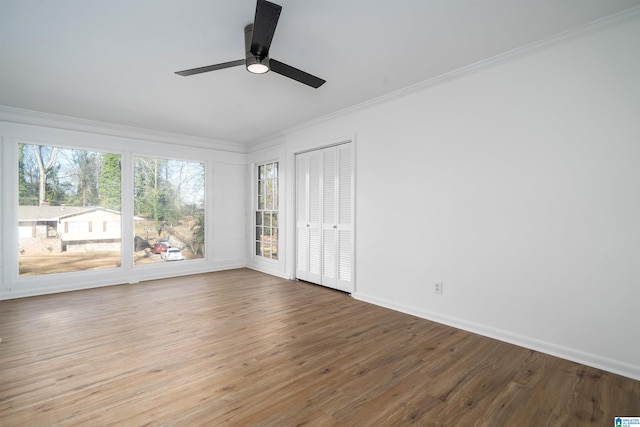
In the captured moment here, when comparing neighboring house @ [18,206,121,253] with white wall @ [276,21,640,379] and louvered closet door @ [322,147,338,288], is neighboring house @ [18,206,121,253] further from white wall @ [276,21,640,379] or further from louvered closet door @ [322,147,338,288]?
white wall @ [276,21,640,379]

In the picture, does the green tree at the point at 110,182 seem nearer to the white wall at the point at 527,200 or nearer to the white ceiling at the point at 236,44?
the white ceiling at the point at 236,44

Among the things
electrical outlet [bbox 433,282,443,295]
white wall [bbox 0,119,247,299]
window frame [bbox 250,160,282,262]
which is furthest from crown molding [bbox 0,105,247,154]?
electrical outlet [bbox 433,282,443,295]

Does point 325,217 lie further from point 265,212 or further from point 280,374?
point 280,374

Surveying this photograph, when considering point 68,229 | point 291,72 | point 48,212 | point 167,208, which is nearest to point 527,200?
point 291,72

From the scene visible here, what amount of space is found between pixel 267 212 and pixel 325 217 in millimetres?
1929

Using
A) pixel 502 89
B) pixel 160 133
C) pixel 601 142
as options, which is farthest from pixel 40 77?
pixel 601 142

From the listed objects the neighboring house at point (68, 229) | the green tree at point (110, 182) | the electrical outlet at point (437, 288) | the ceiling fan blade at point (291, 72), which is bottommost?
the electrical outlet at point (437, 288)

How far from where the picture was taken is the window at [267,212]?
6191 millimetres

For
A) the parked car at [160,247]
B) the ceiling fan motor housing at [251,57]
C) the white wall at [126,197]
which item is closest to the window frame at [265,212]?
the white wall at [126,197]

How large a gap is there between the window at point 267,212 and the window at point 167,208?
3.79ft

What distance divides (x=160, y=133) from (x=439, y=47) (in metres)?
5.00

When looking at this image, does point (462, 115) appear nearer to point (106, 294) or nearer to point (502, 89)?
point (502, 89)

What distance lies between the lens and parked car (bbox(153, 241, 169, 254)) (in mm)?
5758

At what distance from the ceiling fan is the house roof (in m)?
3.79
